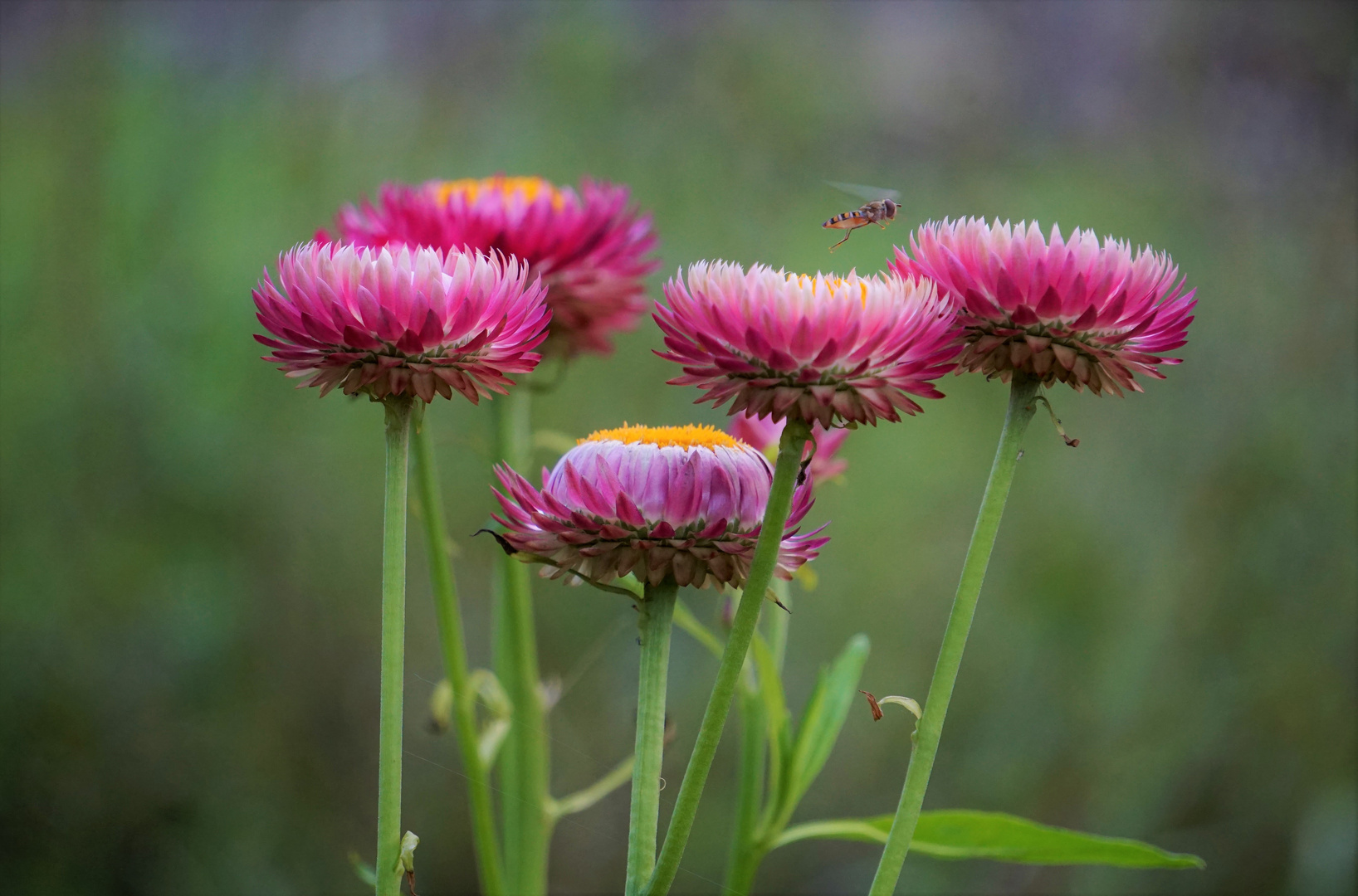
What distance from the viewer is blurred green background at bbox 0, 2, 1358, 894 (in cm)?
104

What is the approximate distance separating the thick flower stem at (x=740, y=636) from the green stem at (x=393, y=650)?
0.27 feet

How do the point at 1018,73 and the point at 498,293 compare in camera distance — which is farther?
the point at 1018,73

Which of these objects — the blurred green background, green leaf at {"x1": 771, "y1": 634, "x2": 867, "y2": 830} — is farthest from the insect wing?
the blurred green background

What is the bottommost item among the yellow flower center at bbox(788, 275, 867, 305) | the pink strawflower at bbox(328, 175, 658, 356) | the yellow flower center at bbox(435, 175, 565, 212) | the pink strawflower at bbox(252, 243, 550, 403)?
the pink strawflower at bbox(252, 243, 550, 403)

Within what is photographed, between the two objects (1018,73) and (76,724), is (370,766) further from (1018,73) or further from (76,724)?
(1018,73)

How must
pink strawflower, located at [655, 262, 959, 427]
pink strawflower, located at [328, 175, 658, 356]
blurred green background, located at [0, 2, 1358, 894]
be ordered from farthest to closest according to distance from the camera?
blurred green background, located at [0, 2, 1358, 894] < pink strawflower, located at [328, 175, 658, 356] < pink strawflower, located at [655, 262, 959, 427]

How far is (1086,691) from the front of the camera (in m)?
1.11

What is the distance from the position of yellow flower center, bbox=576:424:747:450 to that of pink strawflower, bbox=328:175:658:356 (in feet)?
0.64

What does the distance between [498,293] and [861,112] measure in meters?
1.06

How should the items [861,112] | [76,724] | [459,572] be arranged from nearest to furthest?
[76,724]
[459,572]
[861,112]

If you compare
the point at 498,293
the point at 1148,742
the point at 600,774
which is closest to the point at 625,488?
the point at 498,293

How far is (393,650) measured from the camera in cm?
34

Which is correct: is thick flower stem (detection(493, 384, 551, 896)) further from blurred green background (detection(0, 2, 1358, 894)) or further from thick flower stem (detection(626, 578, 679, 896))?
blurred green background (detection(0, 2, 1358, 894))

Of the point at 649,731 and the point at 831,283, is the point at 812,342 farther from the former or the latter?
the point at 649,731
